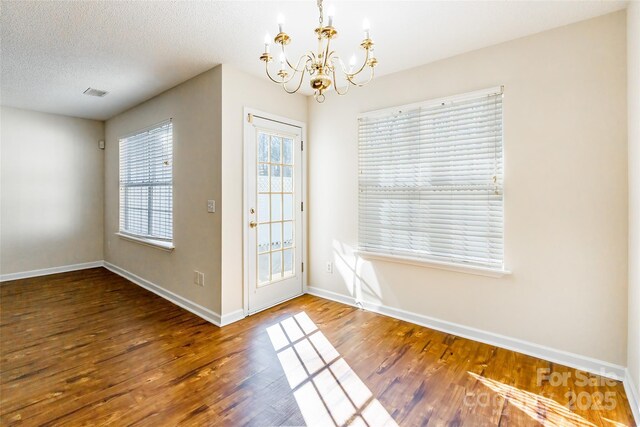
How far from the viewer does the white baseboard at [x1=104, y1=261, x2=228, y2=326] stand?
3.14 metres

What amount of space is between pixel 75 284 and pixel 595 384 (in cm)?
589

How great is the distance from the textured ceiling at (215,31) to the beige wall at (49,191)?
1.85 m

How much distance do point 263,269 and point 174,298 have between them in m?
1.19

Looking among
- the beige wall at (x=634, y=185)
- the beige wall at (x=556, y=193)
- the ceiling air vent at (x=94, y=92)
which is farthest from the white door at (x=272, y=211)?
the beige wall at (x=634, y=185)

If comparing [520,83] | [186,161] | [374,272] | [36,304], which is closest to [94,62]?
[186,161]

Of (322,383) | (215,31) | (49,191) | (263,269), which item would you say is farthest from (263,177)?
(49,191)

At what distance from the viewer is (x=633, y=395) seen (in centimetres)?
189

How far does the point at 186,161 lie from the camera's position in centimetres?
350

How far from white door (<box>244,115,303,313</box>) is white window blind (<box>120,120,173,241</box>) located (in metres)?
1.20

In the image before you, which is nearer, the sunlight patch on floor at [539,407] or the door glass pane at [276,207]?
the sunlight patch on floor at [539,407]

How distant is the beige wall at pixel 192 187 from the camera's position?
3115 mm

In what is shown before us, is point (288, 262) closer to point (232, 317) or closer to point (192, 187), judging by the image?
point (232, 317)

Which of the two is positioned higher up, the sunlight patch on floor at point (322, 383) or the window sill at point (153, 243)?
the window sill at point (153, 243)

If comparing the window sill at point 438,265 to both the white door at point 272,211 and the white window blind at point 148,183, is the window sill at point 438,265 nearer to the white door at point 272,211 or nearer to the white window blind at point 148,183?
the white door at point 272,211
